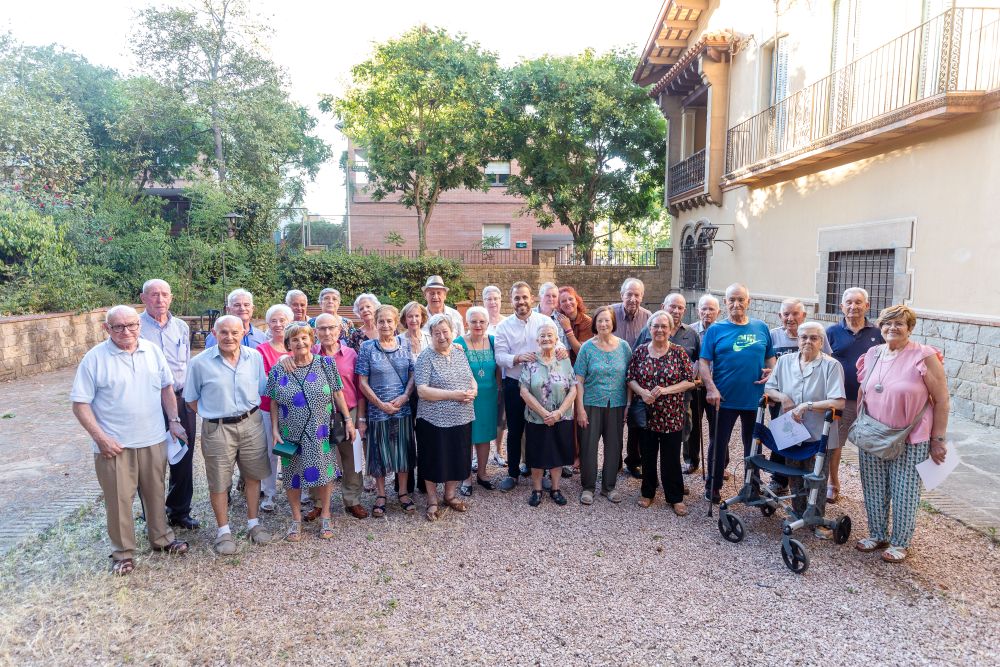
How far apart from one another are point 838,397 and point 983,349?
4.71 m

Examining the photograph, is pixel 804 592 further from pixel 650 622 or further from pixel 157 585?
pixel 157 585

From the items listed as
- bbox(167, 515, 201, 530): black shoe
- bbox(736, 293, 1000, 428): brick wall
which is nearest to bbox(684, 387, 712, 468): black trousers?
bbox(736, 293, 1000, 428): brick wall

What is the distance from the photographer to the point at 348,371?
4.72 metres

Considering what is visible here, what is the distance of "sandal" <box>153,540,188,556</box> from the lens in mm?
4125

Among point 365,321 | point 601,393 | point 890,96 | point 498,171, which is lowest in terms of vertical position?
point 601,393

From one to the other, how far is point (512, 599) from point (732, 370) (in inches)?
100

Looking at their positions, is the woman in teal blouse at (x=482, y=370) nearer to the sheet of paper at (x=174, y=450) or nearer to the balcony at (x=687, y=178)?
the sheet of paper at (x=174, y=450)

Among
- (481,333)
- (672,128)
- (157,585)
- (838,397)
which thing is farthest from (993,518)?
(672,128)

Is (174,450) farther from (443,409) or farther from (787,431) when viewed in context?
(787,431)

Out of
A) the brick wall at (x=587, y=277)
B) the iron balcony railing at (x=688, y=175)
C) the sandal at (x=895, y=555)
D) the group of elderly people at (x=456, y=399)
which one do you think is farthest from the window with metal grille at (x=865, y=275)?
the brick wall at (x=587, y=277)

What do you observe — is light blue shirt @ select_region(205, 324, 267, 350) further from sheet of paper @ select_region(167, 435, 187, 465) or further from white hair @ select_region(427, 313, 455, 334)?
white hair @ select_region(427, 313, 455, 334)

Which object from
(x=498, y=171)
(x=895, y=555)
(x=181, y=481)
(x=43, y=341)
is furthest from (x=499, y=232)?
(x=895, y=555)

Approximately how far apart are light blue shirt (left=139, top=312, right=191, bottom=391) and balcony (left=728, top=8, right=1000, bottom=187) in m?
8.74

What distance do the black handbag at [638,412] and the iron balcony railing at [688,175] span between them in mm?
11884
